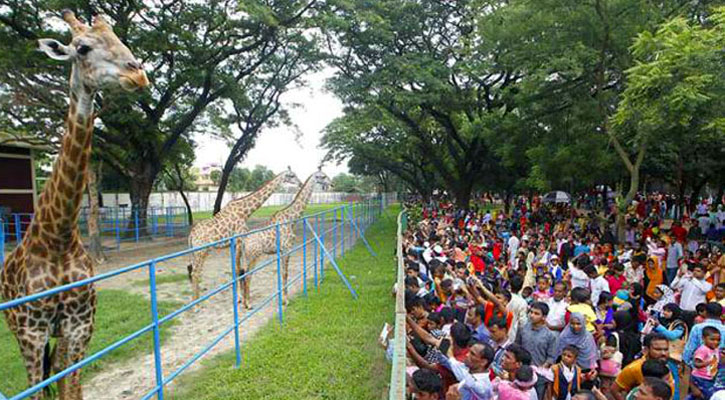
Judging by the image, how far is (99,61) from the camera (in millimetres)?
3271

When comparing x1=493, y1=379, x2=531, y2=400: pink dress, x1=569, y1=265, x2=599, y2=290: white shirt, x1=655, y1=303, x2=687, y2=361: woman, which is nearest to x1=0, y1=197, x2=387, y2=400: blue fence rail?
x1=493, y1=379, x2=531, y2=400: pink dress

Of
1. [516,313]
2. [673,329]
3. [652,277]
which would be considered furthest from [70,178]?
[652,277]

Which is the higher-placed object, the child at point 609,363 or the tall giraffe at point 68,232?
the tall giraffe at point 68,232

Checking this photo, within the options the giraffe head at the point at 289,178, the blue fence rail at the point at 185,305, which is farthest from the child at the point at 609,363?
the giraffe head at the point at 289,178

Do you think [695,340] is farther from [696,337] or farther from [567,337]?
[567,337]

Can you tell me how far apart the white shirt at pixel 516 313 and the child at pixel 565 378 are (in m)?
0.57

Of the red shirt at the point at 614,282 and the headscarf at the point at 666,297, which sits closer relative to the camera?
the headscarf at the point at 666,297

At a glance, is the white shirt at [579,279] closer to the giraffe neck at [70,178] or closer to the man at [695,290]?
the man at [695,290]

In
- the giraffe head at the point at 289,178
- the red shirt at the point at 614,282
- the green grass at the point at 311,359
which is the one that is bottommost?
the green grass at the point at 311,359

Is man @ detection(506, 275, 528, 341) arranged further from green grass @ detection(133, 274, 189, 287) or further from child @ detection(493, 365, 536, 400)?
green grass @ detection(133, 274, 189, 287)

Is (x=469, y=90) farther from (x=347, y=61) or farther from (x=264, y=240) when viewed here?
(x=264, y=240)

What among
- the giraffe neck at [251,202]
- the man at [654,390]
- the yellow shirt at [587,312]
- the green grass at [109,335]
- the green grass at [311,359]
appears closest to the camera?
the man at [654,390]

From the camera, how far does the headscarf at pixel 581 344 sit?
3.70 m

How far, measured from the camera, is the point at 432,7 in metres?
16.6
